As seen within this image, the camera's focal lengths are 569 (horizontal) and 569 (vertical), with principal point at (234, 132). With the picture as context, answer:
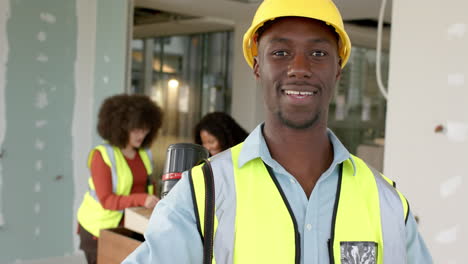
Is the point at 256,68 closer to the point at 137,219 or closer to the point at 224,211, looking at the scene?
the point at 224,211

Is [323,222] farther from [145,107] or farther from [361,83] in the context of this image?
[361,83]

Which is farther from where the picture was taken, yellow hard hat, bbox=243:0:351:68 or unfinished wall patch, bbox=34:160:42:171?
unfinished wall patch, bbox=34:160:42:171

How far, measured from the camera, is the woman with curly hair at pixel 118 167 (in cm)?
306

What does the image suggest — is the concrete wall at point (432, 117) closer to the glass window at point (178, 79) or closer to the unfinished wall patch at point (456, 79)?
the unfinished wall patch at point (456, 79)

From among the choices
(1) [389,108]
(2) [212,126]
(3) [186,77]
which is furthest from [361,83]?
(1) [389,108]

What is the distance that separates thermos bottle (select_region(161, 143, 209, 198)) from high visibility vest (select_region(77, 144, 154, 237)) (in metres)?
1.60

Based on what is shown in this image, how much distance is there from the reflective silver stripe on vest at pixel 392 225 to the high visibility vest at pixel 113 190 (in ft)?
7.18

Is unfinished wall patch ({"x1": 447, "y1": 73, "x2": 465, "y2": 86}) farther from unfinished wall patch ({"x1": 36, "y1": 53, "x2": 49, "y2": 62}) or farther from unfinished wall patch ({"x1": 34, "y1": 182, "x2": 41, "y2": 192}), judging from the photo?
unfinished wall patch ({"x1": 34, "y1": 182, "x2": 41, "y2": 192})

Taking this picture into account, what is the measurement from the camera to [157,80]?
8.18m

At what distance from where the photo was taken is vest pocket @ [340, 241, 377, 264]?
1.07m

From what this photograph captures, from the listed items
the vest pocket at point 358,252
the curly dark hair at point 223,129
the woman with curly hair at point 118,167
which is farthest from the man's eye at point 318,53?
the curly dark hair at point 223,129

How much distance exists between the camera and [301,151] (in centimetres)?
115

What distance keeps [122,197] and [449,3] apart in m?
1.89

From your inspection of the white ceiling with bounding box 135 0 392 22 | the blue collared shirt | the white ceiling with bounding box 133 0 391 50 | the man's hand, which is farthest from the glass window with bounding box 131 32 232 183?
the blue collared shirt
